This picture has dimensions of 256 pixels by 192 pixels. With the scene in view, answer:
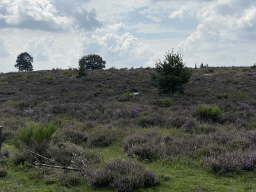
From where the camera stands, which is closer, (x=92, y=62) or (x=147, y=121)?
(x=147, y=121)

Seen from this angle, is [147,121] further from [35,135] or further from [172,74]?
[172,74]

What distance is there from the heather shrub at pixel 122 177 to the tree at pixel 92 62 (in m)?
60.7

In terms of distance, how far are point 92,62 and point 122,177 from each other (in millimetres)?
61665

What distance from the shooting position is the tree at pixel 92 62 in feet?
208

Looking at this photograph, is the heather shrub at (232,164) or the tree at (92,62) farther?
the tree at (92,62)

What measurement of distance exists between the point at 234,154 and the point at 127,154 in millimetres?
2958

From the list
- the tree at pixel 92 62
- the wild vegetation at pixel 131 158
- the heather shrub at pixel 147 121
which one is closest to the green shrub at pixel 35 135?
the wild vegetation at pixel 131 158

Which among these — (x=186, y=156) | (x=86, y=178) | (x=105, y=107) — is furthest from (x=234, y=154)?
(x=105, y=107)

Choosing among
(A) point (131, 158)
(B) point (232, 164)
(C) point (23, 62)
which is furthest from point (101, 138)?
(C) point (23, 62)

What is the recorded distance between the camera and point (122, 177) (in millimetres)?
4230

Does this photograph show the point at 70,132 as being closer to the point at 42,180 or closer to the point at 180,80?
the point at 42,180

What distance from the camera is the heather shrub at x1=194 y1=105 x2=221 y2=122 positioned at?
33.3 feet

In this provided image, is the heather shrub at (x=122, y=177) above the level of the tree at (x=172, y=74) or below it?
below

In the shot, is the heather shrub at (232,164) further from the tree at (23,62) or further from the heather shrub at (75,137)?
the tree at (23,62)
